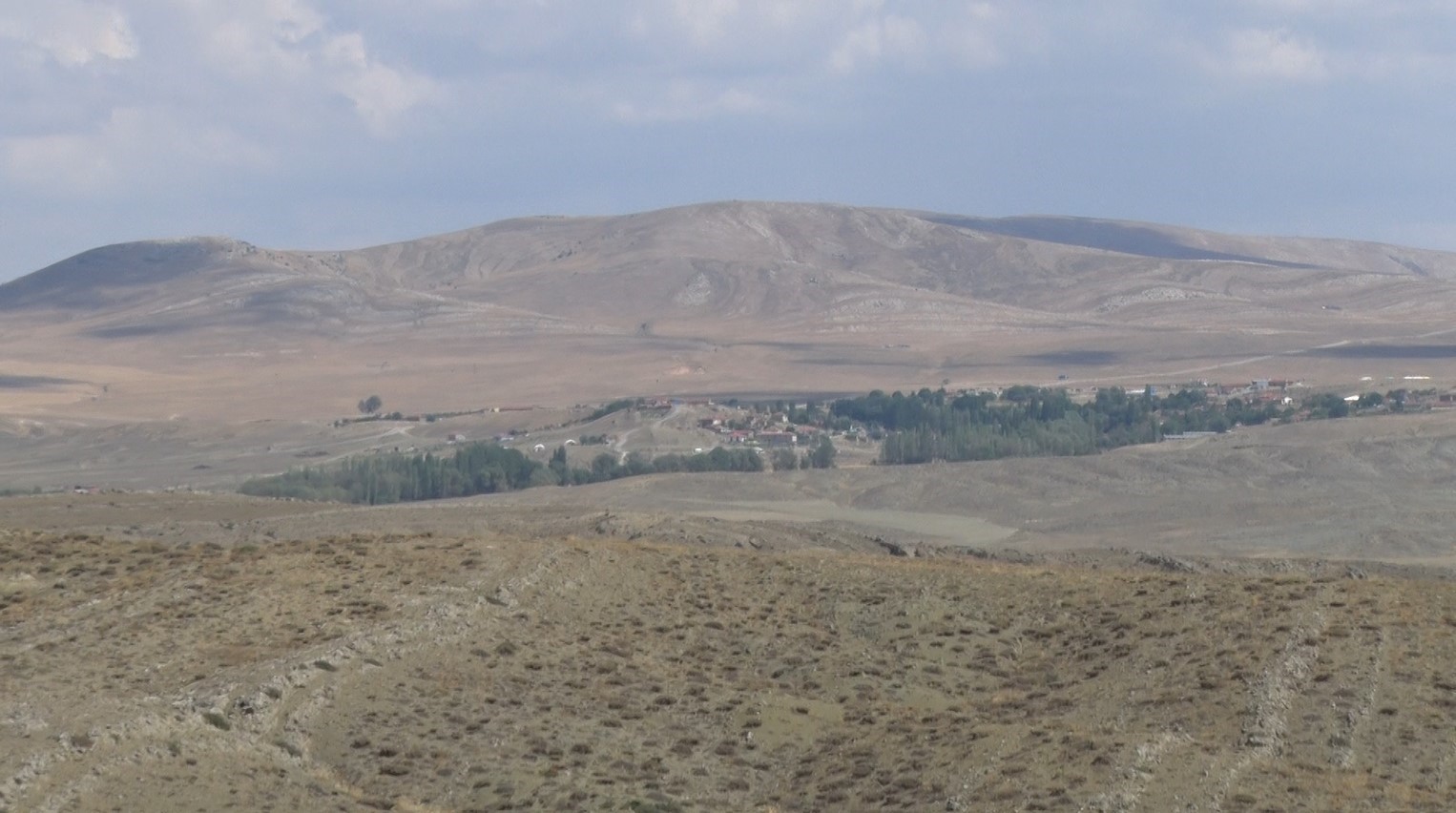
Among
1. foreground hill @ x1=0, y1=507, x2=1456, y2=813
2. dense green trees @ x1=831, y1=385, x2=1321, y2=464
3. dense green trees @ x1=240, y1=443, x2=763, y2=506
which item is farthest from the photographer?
dense green trees @ x1=831, y1=385, x2=1321, y2=464

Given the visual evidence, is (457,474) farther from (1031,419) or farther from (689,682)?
(689,682)

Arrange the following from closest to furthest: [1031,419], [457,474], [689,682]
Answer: [689,682], [457,474], [1031,419]

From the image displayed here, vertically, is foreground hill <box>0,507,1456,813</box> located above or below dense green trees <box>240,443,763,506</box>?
above

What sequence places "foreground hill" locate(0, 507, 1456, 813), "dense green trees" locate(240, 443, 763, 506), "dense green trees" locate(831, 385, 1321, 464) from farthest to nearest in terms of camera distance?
A: "dense green trees" locate(831, 385, 1321, 464), "dense green trees" locate(240, 443, 763, 506), "foreground hill" locate(0, 507, 1456, 813)

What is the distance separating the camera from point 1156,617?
27.2 m

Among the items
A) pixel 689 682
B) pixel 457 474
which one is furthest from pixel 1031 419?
pixel 689 682

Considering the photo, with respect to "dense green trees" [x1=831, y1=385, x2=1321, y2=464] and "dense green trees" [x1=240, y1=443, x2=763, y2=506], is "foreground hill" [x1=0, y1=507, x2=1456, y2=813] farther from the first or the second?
"dense green trees" [x1=831, y1=385, x2=1321, y2=464]

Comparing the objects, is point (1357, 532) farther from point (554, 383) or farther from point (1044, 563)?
point (554, 383)

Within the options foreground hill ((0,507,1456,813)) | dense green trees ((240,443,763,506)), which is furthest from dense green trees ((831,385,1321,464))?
foreground hill ((0,507,1456,813))

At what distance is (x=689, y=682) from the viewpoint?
993 inches

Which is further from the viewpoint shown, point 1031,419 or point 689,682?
point 1031,419

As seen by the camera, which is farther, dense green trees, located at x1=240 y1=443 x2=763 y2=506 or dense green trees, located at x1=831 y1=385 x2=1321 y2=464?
dense green trees, located at x1=831 y1=385 x2=1321 y2=464

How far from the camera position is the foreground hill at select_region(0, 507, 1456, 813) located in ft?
62.7

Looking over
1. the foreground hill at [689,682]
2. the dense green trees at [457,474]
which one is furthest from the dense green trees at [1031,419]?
the foreground hill at [689,682]
